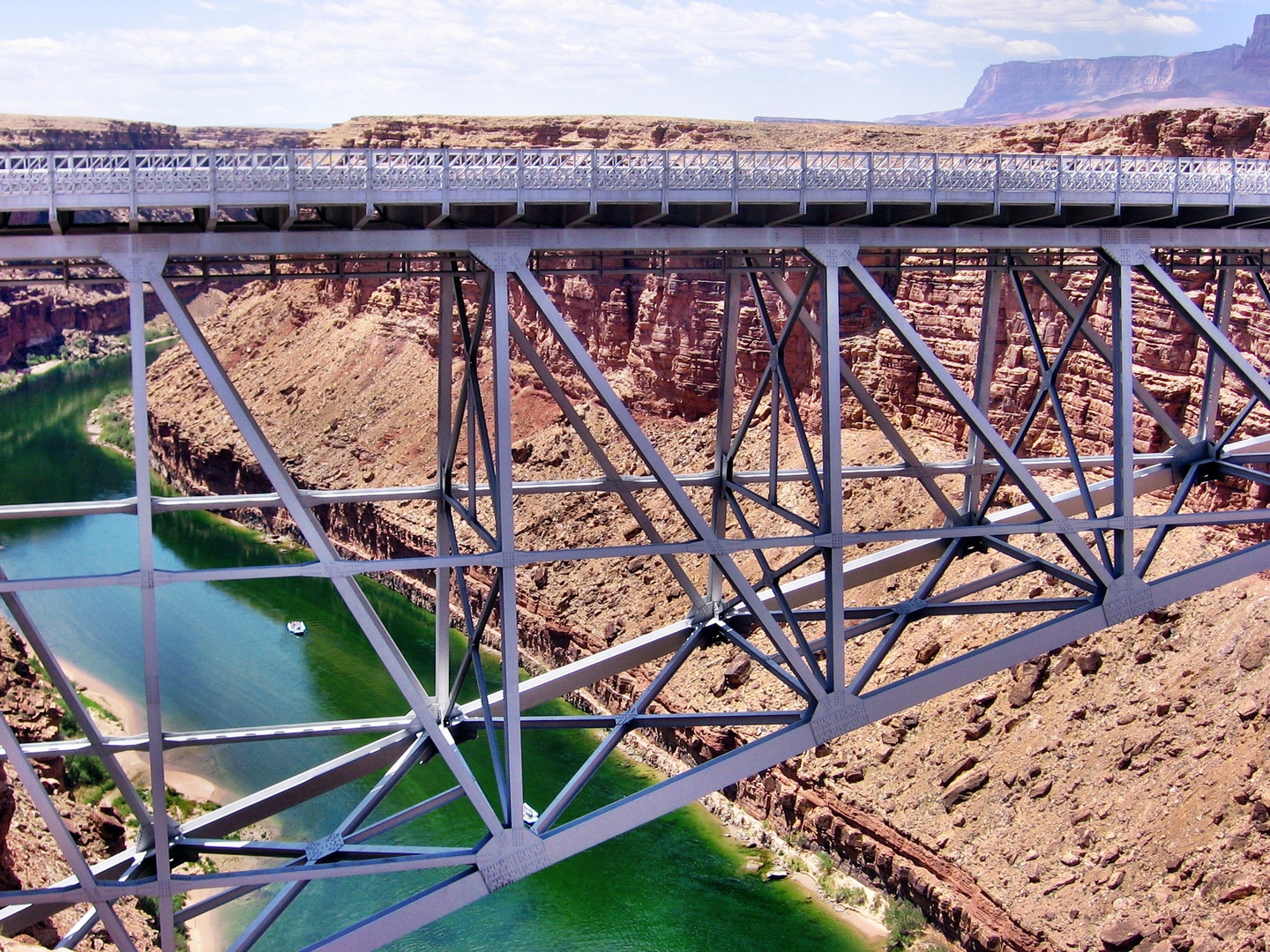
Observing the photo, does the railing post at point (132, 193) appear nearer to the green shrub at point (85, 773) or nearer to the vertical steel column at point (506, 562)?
the vertical steel column at point (506, 562)

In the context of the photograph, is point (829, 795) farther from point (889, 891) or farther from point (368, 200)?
point (368, 200)

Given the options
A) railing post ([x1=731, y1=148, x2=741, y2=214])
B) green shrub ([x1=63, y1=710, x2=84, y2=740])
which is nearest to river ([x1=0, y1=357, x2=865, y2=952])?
green shrub ([x1=63, y1=710, x2=84, y2=740])

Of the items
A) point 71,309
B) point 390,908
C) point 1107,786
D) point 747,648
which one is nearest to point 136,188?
point 390,908

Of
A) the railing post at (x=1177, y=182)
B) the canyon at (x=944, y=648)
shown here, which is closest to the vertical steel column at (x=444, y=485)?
the canyon at (x=944, y=648)

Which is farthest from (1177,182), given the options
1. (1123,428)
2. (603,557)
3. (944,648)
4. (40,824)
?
(40,824)

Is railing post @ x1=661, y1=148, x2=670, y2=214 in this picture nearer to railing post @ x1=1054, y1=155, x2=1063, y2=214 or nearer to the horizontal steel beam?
the horizontal steel beam

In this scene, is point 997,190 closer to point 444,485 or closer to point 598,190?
point 598,190
